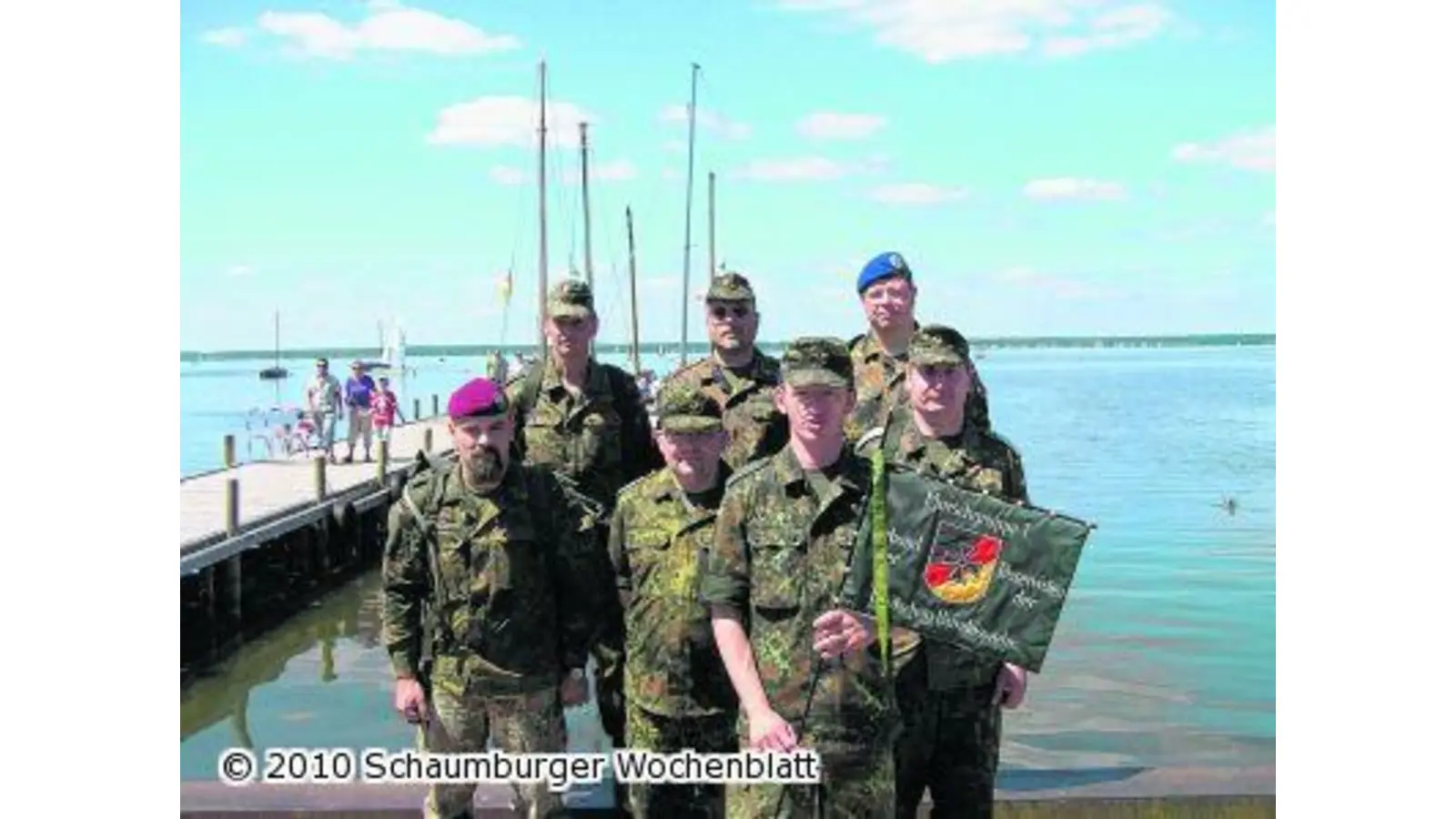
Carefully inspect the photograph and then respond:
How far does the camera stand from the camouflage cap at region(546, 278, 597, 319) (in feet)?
20.1

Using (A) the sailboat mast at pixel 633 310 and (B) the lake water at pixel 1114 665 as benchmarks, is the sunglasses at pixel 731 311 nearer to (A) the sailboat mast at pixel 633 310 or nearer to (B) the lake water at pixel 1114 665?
(B) the lake water at pixel 1114 665

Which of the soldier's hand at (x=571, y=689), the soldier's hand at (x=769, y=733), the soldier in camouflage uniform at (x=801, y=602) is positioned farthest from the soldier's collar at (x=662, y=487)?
the soldier's hand at (x=769, y=733)

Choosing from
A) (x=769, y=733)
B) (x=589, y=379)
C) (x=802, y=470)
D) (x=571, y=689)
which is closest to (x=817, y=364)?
(x=802, y=470)

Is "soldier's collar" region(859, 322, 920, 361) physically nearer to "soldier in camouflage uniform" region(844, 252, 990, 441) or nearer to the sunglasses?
"soldier in camouflage uniform" region(844, 252, 990, 441)

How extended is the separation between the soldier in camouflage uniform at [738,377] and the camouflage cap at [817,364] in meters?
1.52

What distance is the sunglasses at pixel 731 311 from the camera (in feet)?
20.0

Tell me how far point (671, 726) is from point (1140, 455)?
140 ft

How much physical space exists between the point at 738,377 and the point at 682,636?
55.2 inches

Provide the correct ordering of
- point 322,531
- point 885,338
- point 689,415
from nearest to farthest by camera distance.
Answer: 1. point 689,415
2. point 885,338
3. point 322,531

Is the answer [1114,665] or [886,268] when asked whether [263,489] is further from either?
[886,268]

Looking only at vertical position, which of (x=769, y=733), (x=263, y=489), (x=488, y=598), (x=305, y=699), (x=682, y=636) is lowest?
(x=305, y=699)

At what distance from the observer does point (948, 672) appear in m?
4.85
